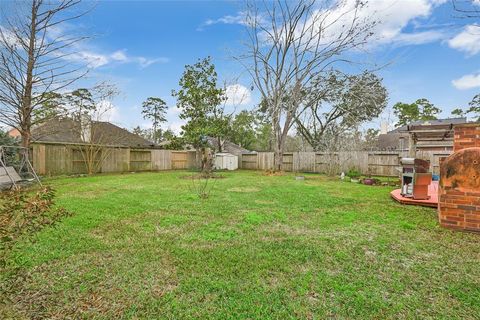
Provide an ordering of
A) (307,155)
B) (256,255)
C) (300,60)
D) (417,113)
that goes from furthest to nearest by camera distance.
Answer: (417,113) < (307,155) < (300,60) < (256,255)

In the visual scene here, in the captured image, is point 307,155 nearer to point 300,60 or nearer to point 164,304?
point 300,60

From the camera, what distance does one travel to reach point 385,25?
11734mm

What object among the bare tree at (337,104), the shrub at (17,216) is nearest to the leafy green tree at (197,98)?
the bare tree at (337,104)

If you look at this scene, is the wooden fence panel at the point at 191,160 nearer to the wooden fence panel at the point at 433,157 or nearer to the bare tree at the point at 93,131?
the bare tree at the point at 93,131

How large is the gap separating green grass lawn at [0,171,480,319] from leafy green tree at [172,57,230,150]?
12.2 metres

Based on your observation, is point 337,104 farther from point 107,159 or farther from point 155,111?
point 155,111

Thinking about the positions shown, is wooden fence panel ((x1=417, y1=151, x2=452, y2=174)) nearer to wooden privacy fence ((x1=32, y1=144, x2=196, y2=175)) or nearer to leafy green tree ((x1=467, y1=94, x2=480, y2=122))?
wooden privacy fence ((x1=32, y1=144, x2=196, y2=175))

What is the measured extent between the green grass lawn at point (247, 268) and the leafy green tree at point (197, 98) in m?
12.2

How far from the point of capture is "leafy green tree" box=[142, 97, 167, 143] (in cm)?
3073

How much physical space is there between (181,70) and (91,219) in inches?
556

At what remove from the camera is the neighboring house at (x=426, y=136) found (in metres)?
6.26

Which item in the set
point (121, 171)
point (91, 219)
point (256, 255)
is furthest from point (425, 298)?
point (121, 171)

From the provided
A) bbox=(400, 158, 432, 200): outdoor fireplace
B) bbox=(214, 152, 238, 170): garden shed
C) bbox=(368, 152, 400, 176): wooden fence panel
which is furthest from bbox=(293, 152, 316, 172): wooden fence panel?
bbox=(400, 158, 432, 200): outdoor fireplace

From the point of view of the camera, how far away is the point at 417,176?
5395 millimetres
